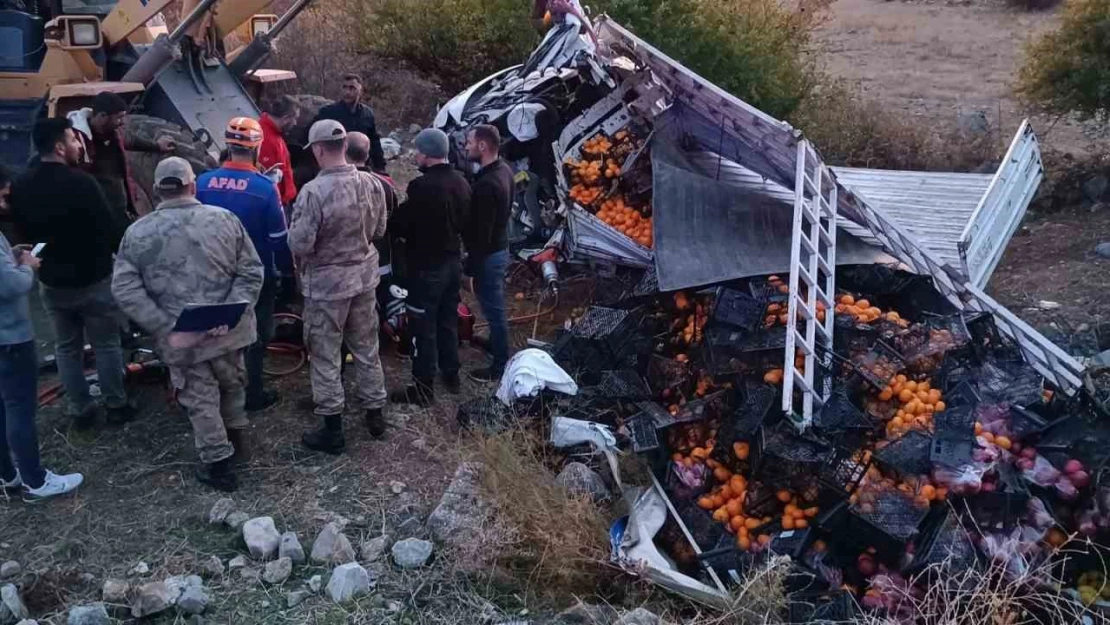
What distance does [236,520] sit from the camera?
196 inches

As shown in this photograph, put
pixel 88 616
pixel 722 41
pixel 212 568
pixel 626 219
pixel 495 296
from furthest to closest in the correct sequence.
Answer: pixel 722 41 < pixel 626 219 < pixel 495 296 < pixel 212 568 < pixel 88 616

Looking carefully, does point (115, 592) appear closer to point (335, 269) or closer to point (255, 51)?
point (335, 269)

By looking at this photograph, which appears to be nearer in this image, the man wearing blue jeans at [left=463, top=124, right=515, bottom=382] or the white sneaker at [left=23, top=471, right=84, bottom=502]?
the white sneaker at [left=23, top=471, right=84, bottom=502]

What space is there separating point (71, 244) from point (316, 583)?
7.40ft

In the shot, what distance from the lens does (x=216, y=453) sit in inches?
205

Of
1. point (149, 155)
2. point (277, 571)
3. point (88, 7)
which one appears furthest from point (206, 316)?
point (88, 7)

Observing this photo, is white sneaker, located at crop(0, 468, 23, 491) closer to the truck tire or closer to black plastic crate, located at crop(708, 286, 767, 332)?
the truck tire

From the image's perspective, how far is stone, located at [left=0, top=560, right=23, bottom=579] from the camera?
4602mm

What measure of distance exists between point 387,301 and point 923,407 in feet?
11.5

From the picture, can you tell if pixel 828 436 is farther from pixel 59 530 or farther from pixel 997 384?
pixel 59 530

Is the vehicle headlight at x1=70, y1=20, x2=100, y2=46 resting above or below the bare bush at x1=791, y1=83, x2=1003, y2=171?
above

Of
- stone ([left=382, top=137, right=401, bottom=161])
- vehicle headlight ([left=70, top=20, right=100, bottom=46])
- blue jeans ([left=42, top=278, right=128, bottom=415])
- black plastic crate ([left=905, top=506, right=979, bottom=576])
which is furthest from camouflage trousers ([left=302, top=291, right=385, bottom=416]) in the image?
stone ([left=382, top=137, right=401, bottom=161])

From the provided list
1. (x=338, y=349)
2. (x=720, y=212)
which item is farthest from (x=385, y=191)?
(x=720, y=212)

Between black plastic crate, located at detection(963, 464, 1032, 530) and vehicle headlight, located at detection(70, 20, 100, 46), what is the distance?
23.3 feet
